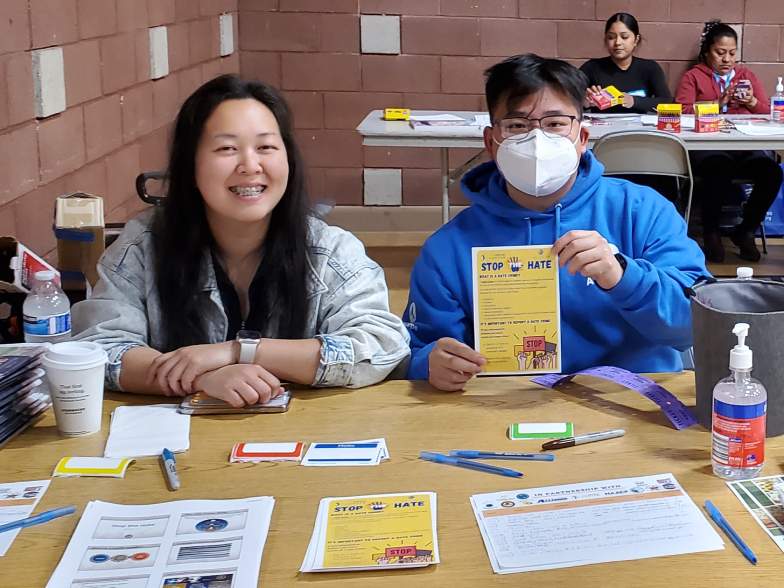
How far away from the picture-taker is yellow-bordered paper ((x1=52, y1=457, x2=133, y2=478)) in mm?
1377

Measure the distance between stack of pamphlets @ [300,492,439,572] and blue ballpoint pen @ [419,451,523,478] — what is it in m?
0.10

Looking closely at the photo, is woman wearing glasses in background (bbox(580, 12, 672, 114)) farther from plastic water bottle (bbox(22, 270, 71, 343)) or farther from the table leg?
plastic water bottle (bbox(22, 270, 71, 343))

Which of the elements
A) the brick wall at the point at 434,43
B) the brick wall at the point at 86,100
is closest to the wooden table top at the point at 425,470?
the brick wall at the point at 86,100

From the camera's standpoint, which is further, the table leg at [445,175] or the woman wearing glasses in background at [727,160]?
the woman wearing glasses in background at [727,160]

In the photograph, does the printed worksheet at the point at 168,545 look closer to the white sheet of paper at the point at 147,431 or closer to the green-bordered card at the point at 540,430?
the white sheet of paper at the point at 147,431

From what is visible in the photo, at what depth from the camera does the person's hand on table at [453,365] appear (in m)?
1.66

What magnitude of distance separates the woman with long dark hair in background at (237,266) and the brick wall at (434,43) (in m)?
4.22

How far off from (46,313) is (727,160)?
4500 mm

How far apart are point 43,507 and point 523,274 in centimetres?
86

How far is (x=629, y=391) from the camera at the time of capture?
1.67 metres

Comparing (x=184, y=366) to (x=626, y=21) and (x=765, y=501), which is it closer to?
(x=765, y=501)

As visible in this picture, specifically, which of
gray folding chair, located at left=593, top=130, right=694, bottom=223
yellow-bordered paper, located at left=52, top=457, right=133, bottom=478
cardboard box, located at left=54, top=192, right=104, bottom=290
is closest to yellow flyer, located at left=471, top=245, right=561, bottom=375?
yellow-bordered paper, located at left=52, top=457, right=133, bottom=478

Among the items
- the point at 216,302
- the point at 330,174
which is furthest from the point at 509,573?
the point at 330,174

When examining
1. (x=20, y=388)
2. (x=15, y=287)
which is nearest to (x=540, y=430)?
(x=20, y=388)
